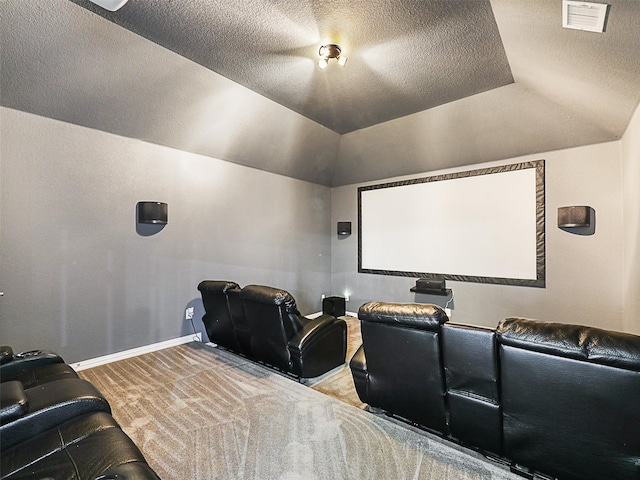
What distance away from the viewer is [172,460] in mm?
1830

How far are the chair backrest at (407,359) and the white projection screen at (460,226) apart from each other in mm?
3224

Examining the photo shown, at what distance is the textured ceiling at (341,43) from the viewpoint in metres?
2.29

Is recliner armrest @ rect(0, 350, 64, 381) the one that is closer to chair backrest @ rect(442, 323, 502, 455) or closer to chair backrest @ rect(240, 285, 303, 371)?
chair backrest @ rect(240, 285, 303, 371)

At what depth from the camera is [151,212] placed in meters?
3.60

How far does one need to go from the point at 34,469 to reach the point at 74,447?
0.13 meters

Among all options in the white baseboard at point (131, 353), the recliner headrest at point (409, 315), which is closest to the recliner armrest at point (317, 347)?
the recliner headrest at point (409, 315)

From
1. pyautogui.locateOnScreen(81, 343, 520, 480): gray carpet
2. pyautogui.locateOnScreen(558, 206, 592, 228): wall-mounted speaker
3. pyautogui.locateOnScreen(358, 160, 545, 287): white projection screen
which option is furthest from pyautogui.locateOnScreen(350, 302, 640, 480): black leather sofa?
pyautogui.locateOnScreen(358, 160, 545, 287): white projection screen

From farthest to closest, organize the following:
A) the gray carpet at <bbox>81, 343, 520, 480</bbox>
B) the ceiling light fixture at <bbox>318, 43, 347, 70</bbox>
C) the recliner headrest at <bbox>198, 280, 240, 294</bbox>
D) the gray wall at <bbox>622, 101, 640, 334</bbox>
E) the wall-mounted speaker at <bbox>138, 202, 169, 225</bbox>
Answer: the wall-mounted speaker at <bbox>138, 202, 169, 225</bbox> < the recliner headrest at <bbox>198, 280, 240, 294</bbox> < the gray wall at <bbox>622, 101, 640, 334</bbox> < the ceiling light fixture at <bbox>318, 43, 347, 70</bbox> < the gray carpet at <bbox>81, 343, 520, 480</bbox>

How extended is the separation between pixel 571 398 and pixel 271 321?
7.34 feet

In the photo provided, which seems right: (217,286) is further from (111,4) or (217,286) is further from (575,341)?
(575,341)

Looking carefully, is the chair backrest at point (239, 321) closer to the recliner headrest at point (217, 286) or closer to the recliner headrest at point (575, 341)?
the recliner headrest at point (217, 286)

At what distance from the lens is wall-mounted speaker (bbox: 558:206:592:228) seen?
3.62m

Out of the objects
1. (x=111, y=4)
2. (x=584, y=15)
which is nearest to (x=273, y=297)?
(x=111, y=4)

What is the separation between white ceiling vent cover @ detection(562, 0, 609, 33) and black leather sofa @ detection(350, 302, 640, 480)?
1810 millimetres
